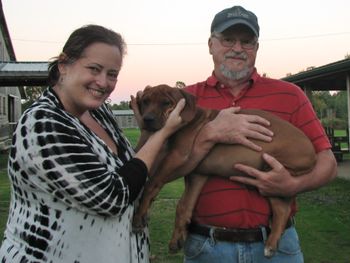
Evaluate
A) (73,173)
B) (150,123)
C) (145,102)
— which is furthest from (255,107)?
(73,173)

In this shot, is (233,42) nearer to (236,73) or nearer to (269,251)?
(236,73)

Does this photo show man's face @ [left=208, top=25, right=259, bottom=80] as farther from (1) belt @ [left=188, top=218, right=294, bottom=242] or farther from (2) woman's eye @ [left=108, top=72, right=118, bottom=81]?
(1) belt @ [left=188, top=218, right=294, bottom=242]

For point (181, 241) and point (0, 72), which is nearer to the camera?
point (181, 241)

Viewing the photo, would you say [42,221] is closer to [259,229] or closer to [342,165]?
[259,229]

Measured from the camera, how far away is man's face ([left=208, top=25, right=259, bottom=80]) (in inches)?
131

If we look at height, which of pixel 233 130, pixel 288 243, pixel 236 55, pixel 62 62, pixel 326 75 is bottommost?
pixel 326 75

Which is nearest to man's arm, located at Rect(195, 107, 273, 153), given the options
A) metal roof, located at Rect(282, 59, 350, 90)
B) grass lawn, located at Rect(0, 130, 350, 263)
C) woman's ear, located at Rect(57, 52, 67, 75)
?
woman's ear, located at Rect(57, 52, 67, 75)

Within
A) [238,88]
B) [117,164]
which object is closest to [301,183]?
[238,88]

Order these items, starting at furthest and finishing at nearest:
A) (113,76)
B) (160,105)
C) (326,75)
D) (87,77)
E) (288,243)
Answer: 1. (326,75)
2. (160,105)
3. (288,243)
4. (113,76)
5. (87,77)

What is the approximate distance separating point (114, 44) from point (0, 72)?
58.7 ft

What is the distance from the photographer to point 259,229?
123 inches

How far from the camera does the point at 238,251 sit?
3.04m

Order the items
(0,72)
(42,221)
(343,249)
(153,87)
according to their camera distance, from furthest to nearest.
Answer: (0,72), (343,249), (153,87), (42,221)

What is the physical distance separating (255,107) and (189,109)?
45cm
